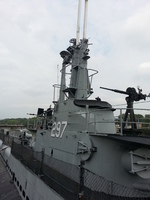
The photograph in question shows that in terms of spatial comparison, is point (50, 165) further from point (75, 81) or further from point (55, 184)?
point (75, 81)

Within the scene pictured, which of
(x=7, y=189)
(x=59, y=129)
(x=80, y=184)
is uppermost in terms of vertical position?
(x=59, y=129)

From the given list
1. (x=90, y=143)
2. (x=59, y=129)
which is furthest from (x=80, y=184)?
(x=59, y=129)

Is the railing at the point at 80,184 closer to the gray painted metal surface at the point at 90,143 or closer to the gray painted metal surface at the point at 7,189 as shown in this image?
the gray painted metal surface at the point at 90,143

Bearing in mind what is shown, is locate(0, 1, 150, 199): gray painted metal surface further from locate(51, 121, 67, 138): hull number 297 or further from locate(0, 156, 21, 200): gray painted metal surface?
locate(0, 156, 21, 200): gray painted metal surface

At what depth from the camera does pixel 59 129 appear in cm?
908

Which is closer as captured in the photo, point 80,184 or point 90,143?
point 80,184

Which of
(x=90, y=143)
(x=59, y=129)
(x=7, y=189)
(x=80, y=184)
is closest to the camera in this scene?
(x=80, y=184)

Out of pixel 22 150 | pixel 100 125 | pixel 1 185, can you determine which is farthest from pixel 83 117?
pixel 1 185

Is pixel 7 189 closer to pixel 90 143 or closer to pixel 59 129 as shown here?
pixel 59 129

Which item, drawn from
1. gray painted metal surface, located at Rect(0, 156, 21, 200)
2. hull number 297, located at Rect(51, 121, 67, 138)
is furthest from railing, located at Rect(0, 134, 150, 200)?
gray painted metal surface, located at Rect(0, 156, 21, 200)

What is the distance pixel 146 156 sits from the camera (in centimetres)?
593

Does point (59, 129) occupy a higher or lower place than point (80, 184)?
higher

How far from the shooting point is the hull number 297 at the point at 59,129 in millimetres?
8778

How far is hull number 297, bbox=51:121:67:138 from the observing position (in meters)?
8.78
